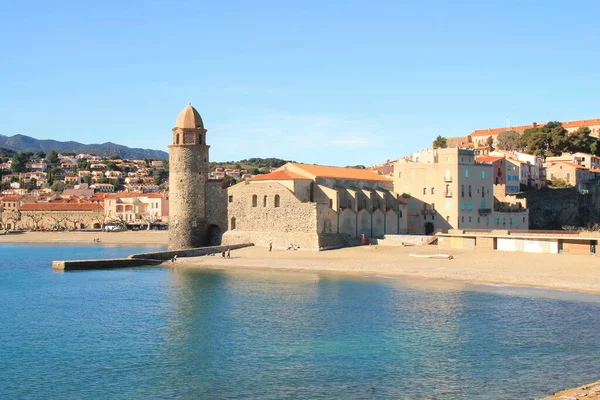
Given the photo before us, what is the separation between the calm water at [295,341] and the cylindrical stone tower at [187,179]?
1579 cm

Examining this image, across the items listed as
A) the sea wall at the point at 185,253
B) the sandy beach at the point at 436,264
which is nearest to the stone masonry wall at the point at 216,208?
the sea wall at the point at 185,253

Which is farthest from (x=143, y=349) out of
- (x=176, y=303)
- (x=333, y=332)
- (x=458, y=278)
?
(x=458, y=278)

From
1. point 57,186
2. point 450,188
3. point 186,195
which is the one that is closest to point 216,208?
point 186,195

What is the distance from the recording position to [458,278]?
35.6 metres

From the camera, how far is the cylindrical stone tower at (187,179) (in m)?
51.2

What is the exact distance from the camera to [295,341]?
72.7 feet

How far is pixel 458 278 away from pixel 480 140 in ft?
228

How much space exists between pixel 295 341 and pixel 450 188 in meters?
32.2

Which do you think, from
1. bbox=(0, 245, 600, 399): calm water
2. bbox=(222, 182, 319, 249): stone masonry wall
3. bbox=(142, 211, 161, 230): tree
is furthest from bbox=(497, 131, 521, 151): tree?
bbox=(0, 245, 600, 399): calm water

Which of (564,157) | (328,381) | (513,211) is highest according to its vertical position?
(564,157)

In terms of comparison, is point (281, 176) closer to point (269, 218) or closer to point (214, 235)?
point (269, 218)

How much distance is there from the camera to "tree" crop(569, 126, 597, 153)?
87.1 metres

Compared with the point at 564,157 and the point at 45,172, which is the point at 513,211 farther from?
the point at 45,172

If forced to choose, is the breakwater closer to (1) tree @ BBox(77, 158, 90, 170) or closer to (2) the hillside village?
(2) the hillside village
